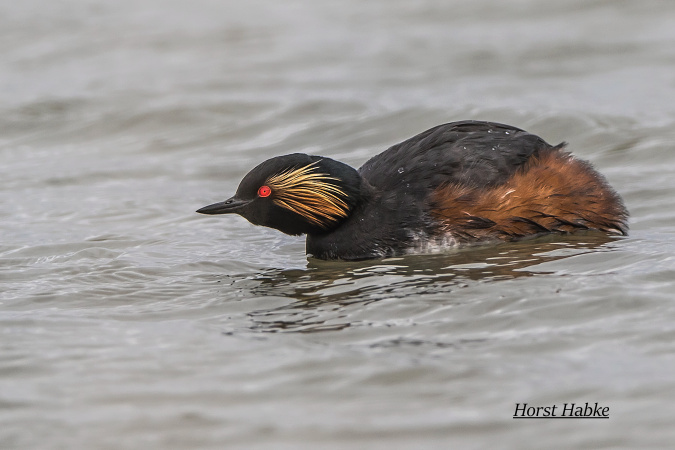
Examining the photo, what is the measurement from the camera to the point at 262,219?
25.4ft

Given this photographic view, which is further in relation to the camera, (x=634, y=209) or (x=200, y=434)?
A: (x=634, y=209)

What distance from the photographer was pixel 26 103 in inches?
533

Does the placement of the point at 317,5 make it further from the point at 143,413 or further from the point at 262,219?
the point at 143,413

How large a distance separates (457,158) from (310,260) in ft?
4.59

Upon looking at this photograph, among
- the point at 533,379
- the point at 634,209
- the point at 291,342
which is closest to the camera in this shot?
the point at 533,379

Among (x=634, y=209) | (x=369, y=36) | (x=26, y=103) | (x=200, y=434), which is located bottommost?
(x=200, y=434)

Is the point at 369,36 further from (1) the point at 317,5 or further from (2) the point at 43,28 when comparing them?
(2) the point at 43,28

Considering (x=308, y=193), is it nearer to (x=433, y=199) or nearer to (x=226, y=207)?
(x=226, y=207)

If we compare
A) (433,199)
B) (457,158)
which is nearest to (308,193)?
(433,199)

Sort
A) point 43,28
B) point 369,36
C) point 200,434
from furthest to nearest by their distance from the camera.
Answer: point 43,28 → point 369,36 → point 200,434

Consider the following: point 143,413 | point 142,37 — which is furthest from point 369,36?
point 143,413

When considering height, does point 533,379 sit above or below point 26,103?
below

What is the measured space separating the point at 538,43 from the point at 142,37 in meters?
6.26

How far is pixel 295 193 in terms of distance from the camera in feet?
25.0
